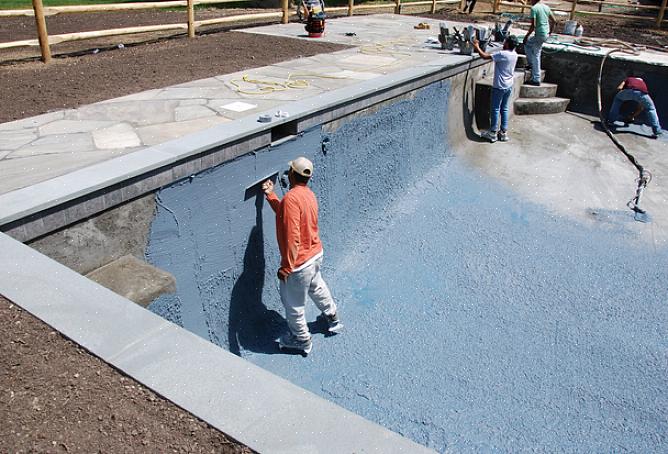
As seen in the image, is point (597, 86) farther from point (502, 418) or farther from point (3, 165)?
point (3, 165)

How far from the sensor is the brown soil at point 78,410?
2.12 metres

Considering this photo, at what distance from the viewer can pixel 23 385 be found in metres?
2.40

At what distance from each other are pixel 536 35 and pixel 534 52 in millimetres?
417

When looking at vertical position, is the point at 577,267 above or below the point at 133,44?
below

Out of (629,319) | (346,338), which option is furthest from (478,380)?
(629,319)

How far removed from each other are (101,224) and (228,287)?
1565 mm

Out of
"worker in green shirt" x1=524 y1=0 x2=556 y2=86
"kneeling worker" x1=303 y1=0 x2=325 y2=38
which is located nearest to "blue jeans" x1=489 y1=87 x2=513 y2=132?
"worker in green shirt" x1=524 y1=0 x2=556 y2=86

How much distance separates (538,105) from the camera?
1051 cm

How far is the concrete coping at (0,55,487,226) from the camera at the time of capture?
12.1ft

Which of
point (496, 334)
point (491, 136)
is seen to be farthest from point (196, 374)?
point (491, 136)

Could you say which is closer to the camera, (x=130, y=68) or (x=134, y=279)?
(x=134, y=279)

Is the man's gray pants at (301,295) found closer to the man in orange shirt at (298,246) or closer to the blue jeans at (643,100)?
the man in orange shirt at (298,246)

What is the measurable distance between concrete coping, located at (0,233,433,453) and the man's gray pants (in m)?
2.22

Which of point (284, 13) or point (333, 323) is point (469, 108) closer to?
point (284, 13)
